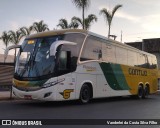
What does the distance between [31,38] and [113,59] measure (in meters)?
5.64

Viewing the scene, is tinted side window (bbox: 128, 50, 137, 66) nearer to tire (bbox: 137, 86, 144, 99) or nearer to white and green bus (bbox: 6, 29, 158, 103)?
tire (bbox: 137, 86, 144, 99)

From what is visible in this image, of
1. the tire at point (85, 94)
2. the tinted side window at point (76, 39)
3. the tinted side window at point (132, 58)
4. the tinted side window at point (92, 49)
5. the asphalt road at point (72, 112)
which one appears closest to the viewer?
the asphalt road at point (72, 112)

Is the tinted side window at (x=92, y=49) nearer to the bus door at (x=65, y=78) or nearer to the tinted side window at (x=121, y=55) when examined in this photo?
the bus door at (x=65, y=78)

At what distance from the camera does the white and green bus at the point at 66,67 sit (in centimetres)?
1504

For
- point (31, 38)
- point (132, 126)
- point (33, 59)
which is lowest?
point (132, 126)

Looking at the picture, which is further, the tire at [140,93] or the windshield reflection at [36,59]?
the tire at [140,93]

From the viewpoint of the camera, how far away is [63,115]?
12.1 meters

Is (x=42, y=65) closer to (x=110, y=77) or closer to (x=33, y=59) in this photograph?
(x=33, y=59)

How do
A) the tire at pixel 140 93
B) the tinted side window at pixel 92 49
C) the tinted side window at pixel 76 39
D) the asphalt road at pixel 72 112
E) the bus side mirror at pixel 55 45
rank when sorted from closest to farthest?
1. the asphalt road at pixel 72 112
2. the bus side mirror at pixel 55 45
3. the tinted side window at pixel 76 39
4. the tinted side window at pixel 92 49
5. the tire at pixel 140 93

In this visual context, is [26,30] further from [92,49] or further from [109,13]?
[92,49]

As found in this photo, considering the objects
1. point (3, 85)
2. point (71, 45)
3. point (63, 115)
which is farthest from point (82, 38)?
point (3, 85)

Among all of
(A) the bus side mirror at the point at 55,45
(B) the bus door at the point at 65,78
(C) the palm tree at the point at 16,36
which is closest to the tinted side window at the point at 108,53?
(B) the bus door at the point at 65,78

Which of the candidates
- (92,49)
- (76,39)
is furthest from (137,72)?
(76,39)

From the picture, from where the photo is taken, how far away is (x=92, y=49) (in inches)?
694
